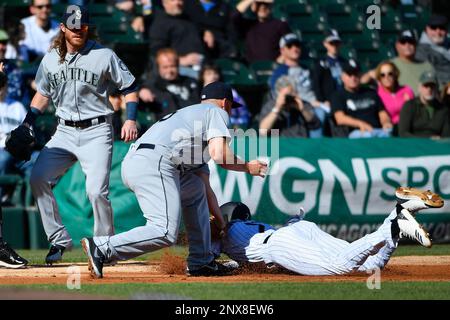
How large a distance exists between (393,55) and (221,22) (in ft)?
9.37

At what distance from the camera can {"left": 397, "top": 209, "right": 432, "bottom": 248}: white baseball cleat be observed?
6.84 m

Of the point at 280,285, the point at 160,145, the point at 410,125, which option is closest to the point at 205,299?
the point at 280,285

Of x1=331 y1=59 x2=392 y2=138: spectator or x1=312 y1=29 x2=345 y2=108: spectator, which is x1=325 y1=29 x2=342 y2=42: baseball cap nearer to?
x1=312 y1=29 x2=345 y2=108: spectator

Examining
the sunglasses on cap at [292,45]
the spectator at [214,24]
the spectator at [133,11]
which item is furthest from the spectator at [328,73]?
the spectator at [133,11]

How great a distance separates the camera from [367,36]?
15641 mm

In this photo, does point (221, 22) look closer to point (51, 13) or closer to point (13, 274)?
point (51, 13)

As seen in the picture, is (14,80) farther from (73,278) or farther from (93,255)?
(93,255)

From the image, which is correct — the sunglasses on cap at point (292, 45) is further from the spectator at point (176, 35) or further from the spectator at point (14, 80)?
the spectator at point (14, 80)

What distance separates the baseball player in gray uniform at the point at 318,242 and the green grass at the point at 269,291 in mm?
266

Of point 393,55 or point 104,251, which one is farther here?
point 393,55

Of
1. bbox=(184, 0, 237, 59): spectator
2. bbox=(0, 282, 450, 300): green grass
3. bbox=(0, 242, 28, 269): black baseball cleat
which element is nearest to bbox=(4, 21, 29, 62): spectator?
bbox=(184, 0, 237, 59): spectator

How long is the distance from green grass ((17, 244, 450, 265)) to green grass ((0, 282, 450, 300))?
158 cm

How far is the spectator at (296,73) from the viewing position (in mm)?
12680

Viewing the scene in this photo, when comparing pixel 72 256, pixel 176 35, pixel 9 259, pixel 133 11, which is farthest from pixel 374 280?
pixel 133 11
